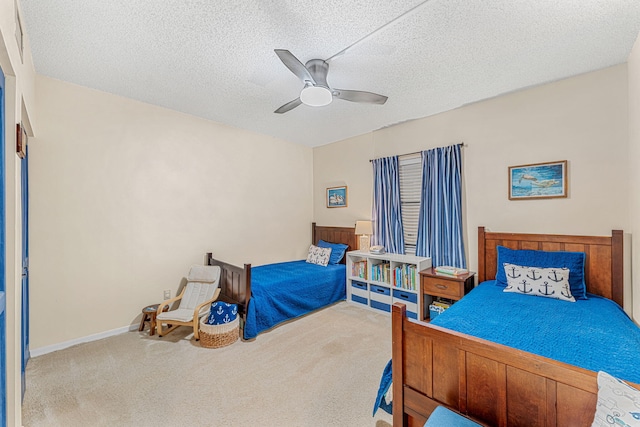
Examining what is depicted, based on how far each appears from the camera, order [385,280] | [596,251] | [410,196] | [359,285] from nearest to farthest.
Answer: [596,251], [385,280], [410,196], [359,285]

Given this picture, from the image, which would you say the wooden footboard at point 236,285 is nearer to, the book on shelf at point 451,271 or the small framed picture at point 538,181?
the book on shelf at point 451,271

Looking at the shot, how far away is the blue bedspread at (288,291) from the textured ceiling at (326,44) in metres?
2.28

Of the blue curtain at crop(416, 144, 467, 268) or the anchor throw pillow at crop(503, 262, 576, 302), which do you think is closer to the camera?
the anchor throw pillow at crop(503, 262, 576, 302)

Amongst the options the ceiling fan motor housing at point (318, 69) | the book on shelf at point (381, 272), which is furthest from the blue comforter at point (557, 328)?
the ceiling fan motor housing at point (318, 69)

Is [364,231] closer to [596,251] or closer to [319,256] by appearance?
[319,256]

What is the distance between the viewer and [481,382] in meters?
1.28

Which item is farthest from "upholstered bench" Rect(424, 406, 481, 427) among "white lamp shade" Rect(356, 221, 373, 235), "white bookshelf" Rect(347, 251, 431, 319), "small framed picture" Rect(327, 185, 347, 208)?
"small framed picture" Rect(327, 185, 347, 208)

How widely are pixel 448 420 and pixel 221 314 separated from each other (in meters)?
2.28

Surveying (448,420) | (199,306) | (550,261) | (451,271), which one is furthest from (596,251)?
(199,306)

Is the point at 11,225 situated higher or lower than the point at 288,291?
higher

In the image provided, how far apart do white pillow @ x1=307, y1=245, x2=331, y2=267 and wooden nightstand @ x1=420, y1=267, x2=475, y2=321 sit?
162 cm

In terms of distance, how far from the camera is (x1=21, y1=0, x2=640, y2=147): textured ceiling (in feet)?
5.81

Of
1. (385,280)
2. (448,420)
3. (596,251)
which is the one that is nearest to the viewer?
(448,420)

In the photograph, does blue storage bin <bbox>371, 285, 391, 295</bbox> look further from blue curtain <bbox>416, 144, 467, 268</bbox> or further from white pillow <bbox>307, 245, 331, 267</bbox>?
white pillow <bbox>307, 245, 331, 267</bbox>
